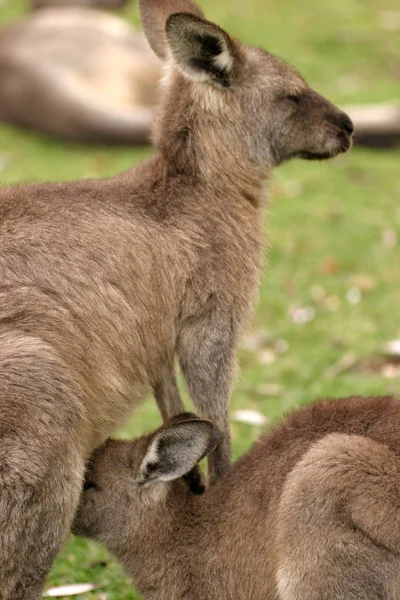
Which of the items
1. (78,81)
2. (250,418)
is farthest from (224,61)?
(78,81)

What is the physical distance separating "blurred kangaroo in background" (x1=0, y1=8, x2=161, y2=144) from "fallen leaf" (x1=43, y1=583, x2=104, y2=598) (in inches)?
241

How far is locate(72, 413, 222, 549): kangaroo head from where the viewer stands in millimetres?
4449

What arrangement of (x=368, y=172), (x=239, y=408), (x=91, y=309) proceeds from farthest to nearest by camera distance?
1. (x=368, y=172)
2. (x=239, y=408)
3. (x=91, y=309)

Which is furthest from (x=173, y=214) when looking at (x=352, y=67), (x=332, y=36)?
(x=332, y=36)

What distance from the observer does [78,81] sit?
11000 mm

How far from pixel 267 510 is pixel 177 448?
406 mm

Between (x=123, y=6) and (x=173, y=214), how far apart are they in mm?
9602

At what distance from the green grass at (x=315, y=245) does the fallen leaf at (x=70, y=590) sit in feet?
0.13

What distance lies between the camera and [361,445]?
4176mm

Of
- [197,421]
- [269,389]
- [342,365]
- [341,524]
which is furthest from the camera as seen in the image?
[342,365]

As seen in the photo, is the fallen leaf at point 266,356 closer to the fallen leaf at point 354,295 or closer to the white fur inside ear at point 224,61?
the fallen leaf at point 354,295

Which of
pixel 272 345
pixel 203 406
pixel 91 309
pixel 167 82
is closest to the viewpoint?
pixel 91 309

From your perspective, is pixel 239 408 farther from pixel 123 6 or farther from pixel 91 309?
pixel 123 6

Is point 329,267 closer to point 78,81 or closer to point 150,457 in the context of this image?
point 150,457
